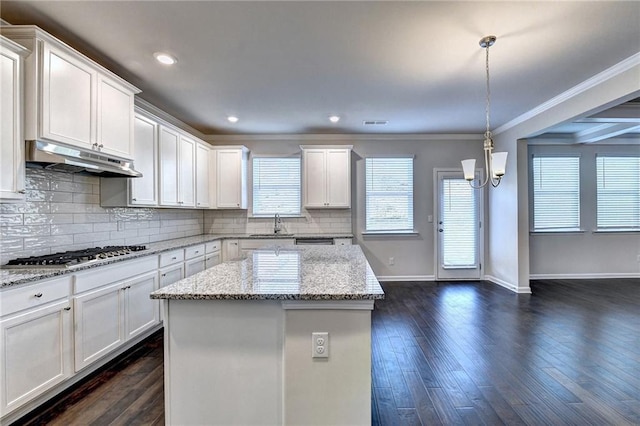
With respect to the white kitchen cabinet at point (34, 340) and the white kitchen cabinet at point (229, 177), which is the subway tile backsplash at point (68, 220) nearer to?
the white kitchen cabinet at point (34, 340)

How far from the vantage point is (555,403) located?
A: 1.96 meters

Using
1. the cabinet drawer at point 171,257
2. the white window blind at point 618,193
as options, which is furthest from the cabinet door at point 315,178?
the white window blind at point 618,193

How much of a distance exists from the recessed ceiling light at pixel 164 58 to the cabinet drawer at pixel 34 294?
75.5 inches

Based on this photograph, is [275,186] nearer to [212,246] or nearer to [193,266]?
[212,246]

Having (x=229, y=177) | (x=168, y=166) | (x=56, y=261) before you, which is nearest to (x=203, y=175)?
(x=229, y=177)

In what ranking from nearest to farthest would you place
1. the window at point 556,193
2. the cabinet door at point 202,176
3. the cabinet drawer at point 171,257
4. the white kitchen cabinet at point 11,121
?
the white kitchen cabinet at point 11,121 < the cabinet drawer at point 171,257 < the cabinet door at point 202,176 < the window at point 556,193

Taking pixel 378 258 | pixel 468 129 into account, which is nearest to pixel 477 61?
pixel 468 129

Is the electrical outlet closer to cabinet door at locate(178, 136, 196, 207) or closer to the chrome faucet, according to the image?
Answer: cabinet door at locate(178, 136, 196, 207)

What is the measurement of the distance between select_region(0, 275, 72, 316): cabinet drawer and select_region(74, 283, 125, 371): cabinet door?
153mm

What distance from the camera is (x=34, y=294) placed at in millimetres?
1815

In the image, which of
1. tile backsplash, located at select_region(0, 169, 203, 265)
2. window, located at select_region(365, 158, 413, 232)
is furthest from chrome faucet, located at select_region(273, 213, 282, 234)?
tile backsplash, located at select_region(0, 169, 203, 265)

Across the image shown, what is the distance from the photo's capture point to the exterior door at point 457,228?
5301 mm

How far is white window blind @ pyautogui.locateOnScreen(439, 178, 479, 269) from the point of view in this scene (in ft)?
17.4

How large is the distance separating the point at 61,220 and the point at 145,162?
983mm
